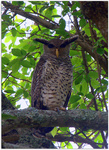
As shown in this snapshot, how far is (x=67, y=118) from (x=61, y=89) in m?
1.09

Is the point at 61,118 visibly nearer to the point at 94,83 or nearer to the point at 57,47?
the point at 94,83

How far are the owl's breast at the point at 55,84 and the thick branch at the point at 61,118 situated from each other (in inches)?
38.0

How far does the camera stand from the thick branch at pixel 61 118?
178cm

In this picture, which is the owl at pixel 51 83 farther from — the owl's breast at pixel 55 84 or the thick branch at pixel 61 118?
the thick branch at pixel 61 118

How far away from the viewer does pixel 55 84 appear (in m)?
2.96

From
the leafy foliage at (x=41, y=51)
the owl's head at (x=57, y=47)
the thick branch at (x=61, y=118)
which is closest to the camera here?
the thick branch at (x=61, y=118)

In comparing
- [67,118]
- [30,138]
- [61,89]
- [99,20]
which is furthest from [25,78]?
[99,20]

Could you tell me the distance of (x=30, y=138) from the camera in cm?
230

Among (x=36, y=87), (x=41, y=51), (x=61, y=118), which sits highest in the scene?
(x=41, y=51)

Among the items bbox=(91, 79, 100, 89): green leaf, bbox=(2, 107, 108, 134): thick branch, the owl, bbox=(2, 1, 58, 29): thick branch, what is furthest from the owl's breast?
bbox=(2, 107, 108, 134): thick branch

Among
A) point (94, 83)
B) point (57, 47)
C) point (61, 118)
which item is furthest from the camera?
point (57, 47)

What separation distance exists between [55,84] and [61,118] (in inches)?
41.4

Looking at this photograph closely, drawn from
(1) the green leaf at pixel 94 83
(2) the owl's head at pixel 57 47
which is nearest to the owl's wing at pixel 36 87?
(2) the owl's head at pixel 57 47

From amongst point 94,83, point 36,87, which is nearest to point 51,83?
point 36,87
